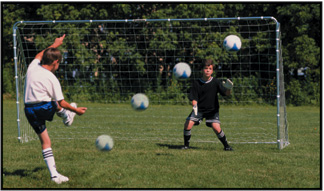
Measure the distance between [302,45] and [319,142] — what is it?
15781mm

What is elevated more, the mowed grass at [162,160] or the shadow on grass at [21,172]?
the shadow on grass at [21,172]

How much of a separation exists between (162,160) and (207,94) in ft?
5.73

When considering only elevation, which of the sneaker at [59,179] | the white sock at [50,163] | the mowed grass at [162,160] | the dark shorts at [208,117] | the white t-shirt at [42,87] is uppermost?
the white t-shirt at [42,87]

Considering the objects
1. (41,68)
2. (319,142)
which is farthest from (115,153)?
(319,142)

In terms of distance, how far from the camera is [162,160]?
677 cm

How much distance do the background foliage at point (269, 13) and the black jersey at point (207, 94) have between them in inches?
594

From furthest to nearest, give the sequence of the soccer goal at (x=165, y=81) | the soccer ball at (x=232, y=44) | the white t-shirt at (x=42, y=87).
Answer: the soccer goal at (x=165, y=81), the soccer ball at (x=232, y=44), the white t-shirt at (x=42, y=87)

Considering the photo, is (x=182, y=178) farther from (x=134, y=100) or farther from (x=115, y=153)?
(x=115, y=153)

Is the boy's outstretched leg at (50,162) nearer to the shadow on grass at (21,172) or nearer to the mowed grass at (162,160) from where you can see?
the mowed grass at (162,160)

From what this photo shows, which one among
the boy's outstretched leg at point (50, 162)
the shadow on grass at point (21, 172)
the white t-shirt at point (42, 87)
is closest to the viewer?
the white t-shirt at point (42, 87)

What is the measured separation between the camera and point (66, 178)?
5.50 meters

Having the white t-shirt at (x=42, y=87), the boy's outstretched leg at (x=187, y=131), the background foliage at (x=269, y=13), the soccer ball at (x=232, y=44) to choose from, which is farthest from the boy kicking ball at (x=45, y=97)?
the background foliage at (x=269, y=13)

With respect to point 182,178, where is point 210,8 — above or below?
above

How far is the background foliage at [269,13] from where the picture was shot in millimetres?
22953
